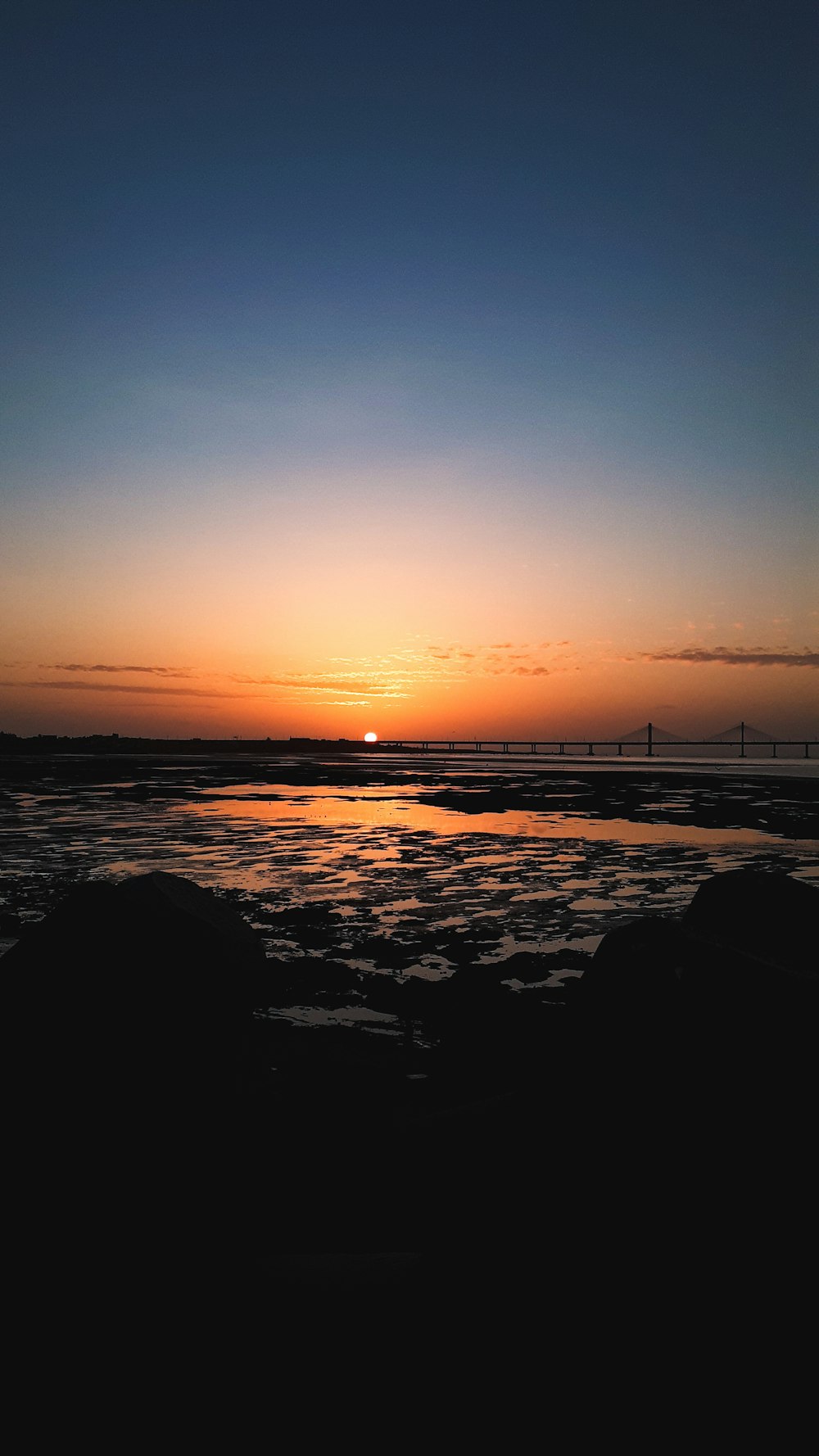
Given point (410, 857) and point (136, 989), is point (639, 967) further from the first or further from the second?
point (410, 857)

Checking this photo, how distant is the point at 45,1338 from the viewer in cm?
226

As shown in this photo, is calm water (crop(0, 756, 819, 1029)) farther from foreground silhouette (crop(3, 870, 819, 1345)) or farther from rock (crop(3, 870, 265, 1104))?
foreground silhouette (crop(3, 870, 819, 1345))

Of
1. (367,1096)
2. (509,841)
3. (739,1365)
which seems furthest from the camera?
(509,841)

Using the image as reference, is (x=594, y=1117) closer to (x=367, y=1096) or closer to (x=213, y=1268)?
(x=213, y=1268)

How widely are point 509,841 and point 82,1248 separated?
47.0ft

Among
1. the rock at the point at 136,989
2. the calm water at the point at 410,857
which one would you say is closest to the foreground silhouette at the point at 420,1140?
the rock at the point at 136,989

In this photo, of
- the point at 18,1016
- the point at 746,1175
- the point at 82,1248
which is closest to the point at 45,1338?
the point at 82,1248

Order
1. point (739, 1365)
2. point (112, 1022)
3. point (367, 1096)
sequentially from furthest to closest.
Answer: point (367, 1096)
point (112, 1022)
point (739, 1365)

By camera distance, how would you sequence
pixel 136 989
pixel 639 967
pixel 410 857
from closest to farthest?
pixel 639 967 < pixel 136 989 < pixel 410 857

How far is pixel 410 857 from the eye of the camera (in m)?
14.3

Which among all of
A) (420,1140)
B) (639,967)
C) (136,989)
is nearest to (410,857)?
(420,1140)

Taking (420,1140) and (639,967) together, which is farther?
(420,1140)

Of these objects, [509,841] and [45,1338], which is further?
[509,841]

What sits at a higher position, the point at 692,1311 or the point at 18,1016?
the point at 18,1016
